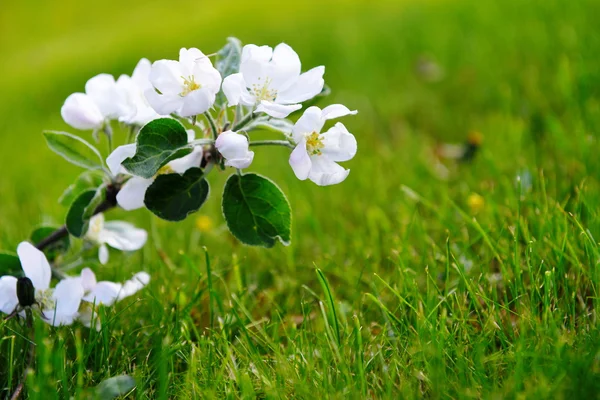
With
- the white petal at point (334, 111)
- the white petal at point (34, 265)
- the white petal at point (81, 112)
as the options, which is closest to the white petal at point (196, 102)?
the white petal at point (334, 111)

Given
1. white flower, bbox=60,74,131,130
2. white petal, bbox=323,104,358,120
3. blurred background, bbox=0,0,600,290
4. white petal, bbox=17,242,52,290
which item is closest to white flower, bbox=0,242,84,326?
white petal, bbox=17,242,52,290

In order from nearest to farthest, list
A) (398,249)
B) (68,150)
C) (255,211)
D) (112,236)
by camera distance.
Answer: (255,211), (68,150), (112,236), (398,249)

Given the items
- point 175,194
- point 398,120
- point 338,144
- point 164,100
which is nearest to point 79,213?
point 175,194

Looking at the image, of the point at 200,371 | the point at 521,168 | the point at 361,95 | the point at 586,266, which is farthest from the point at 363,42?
the point at 200,371

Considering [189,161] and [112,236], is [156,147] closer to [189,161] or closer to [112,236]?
[189,161]

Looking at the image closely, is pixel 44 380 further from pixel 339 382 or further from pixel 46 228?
pixel 46 228
